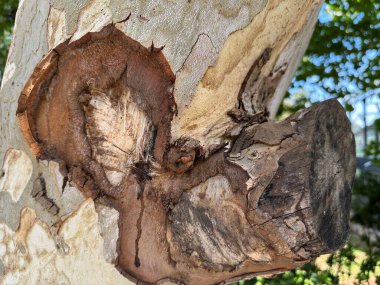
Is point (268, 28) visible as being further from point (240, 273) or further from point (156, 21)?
point (240, 273)

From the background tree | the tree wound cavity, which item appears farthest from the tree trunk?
the background tree

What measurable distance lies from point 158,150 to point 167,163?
0.04 meters

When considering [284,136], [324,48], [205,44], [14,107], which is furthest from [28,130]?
[324,48]

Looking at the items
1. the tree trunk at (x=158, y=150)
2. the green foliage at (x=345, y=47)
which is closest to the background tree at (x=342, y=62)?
the green foliage at (x=345, y=47)

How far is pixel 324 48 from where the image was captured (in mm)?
3105

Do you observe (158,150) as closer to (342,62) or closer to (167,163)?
(167,163)

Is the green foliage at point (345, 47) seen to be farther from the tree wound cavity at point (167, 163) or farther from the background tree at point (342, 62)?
the tree wound cavity at point (167, 163)

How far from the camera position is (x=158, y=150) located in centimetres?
98

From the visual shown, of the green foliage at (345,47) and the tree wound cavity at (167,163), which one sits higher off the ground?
the green foliage at (345,47)

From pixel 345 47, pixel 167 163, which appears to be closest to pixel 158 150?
pixel 167 163

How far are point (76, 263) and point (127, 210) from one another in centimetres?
17

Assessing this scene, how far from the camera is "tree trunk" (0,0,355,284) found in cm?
92

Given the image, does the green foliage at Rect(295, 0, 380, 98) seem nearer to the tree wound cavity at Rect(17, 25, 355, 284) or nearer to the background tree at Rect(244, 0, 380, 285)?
the background tree at Rect(244, 0, 380, 285)

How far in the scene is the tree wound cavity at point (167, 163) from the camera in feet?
2.94
